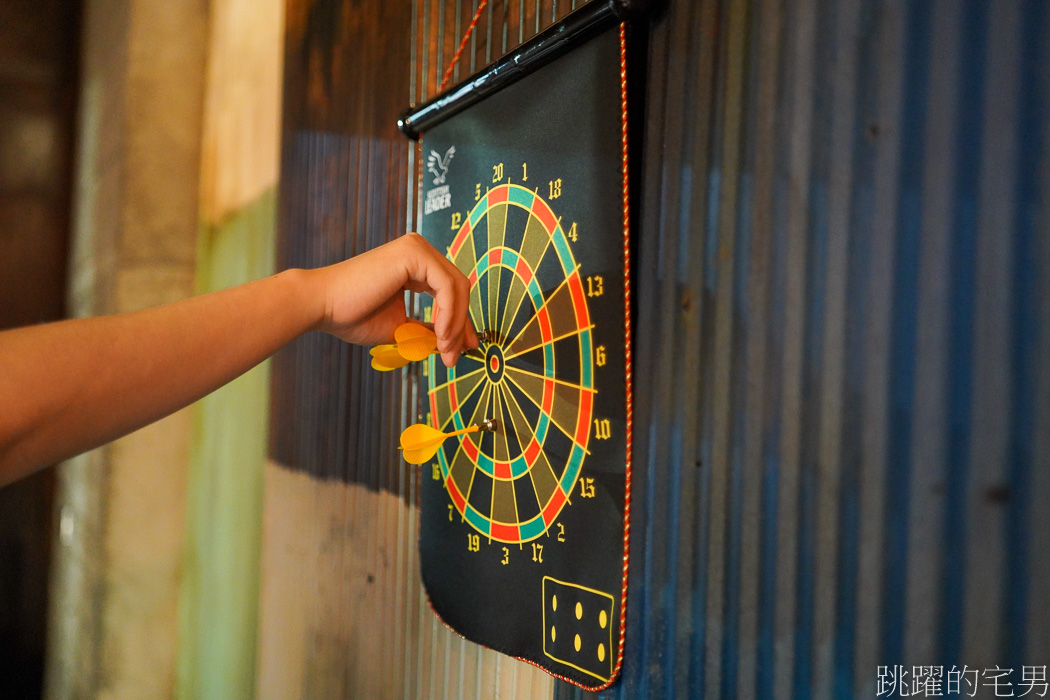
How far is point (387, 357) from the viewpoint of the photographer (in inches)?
43.1

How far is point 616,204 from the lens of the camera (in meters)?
1.09

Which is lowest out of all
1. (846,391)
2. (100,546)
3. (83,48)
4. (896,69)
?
(100,546)

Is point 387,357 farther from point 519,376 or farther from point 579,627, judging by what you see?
point 579,627

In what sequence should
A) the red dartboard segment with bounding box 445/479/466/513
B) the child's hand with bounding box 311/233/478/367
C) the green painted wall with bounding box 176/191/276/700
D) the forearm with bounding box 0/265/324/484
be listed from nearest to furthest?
the forearm with bounding box 0/265/324/484
the child's hand with bounding box 311/233/478/367
the red dartboard segment with bounding box 445/479/466/513
the green painted wall with bounding box 176/191/276/700

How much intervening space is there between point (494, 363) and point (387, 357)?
317 mm

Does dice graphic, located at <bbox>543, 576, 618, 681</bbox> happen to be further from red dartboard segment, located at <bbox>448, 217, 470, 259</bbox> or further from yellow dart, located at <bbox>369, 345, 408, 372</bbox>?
red dartboard segment, located at <bbox>448, 217, 470, 259</bbox>

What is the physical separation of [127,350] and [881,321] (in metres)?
0.80

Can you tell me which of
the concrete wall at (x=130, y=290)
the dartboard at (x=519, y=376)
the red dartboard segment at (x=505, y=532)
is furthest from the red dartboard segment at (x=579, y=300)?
the concrete wall at (x=130, y=290)

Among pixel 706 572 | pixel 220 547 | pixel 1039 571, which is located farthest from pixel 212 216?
pixel 1039 571

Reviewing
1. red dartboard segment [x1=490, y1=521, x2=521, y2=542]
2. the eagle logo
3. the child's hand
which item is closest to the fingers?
the child's hand

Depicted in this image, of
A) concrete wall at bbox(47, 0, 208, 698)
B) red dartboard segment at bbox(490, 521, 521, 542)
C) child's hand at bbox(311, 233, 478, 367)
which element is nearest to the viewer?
child's hand at bbox(311, 233, 478, 367)

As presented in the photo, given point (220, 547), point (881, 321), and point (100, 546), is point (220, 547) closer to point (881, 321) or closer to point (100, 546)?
point (100, 546)

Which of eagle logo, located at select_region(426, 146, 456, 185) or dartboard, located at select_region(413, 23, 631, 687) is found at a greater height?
eagle logo, located at select_region(426, 146, 456, 185)

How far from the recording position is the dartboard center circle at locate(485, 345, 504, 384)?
4.42ft
